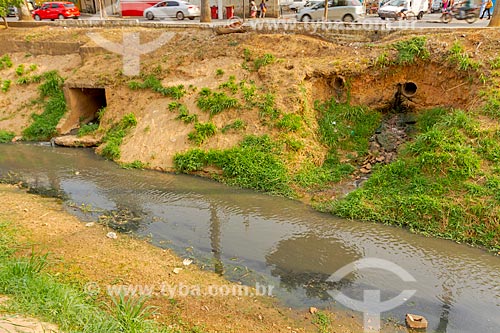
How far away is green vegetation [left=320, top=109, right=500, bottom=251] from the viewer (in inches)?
329

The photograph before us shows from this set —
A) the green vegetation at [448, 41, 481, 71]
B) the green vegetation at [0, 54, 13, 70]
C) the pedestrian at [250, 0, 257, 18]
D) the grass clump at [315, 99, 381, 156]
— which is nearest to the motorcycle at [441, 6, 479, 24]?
the green vegetation at [448, 41, 481, 71]

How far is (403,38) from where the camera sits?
12578 millimetres

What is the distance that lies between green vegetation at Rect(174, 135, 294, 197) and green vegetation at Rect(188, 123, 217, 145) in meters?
0.43

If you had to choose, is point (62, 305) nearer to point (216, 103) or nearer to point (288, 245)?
point (288, 245)

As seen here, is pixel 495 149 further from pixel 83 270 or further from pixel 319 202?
pixel 83 270

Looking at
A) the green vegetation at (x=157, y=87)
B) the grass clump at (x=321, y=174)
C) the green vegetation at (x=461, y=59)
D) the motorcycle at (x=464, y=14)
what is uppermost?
the motorcycle at (x=464, y=14)

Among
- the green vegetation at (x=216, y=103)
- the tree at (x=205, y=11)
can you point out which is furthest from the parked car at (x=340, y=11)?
the green vegetation at (x=216, y=103)

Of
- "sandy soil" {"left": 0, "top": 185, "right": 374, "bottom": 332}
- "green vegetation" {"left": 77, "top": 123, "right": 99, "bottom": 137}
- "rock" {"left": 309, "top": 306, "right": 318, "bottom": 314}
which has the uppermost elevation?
"green vegetation" {"left": 77, "top": 123, "right": 99, "bottom": 137}

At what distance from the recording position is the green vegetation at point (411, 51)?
1184 cm

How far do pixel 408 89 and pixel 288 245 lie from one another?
23.8 feet

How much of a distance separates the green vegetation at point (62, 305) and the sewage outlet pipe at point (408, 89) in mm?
10100

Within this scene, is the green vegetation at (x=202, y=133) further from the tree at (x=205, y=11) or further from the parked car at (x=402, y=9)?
the parked car at (x=402, y=9)

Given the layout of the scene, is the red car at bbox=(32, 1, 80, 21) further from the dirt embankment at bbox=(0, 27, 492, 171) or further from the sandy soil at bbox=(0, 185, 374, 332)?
the sandy soil at bbox=(0, 185, 374, 332)

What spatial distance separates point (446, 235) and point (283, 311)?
13.6 feet
